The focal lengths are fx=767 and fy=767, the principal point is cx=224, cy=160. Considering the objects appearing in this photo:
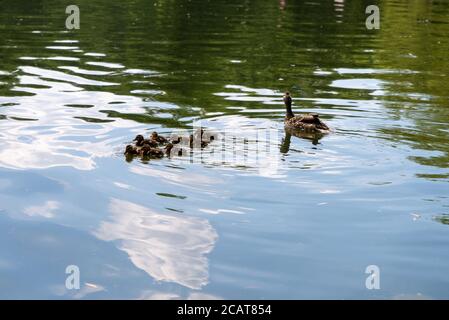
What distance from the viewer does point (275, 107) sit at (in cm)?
2059

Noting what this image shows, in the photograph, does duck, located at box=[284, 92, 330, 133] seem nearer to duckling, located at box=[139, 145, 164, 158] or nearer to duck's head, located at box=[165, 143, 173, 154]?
duck's head, located at box=[165, 143, 173, 154]

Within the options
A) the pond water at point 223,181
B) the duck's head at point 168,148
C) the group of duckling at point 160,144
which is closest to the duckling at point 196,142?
the group of duckling at point 160,144

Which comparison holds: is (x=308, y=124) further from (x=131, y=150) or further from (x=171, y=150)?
(x=131, y=150)

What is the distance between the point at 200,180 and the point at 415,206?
12.2 ft

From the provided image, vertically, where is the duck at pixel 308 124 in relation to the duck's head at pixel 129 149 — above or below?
above

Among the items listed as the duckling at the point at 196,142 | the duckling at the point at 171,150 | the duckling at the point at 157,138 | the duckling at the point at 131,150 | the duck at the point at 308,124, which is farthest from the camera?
the duck at the point at 308,124

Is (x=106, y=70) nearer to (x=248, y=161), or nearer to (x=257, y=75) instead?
(x=257, y=75)

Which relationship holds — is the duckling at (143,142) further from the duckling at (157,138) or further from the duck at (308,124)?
the duck at (308,124)

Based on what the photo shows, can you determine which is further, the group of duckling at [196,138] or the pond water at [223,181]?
the group of duckling at [196,138]

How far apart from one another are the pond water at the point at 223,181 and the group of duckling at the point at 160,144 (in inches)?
10.9

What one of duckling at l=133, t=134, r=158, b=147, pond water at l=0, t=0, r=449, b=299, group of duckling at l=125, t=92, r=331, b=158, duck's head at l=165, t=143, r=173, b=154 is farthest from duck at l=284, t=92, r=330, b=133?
duckling at l=133, t=134, r=158, b=147

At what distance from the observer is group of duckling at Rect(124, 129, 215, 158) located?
15.0m

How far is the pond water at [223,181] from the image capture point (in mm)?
10188
